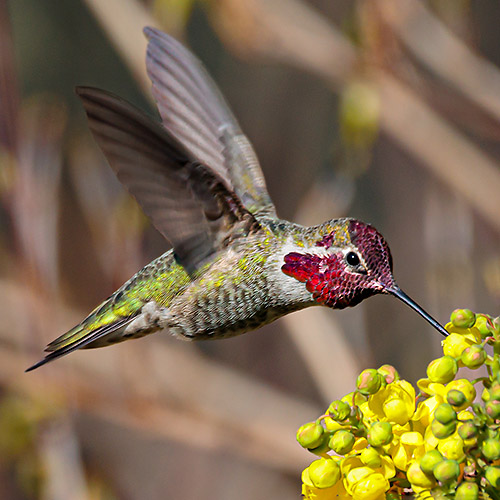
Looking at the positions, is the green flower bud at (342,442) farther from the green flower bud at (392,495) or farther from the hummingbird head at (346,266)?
the hummingbird head at (346,266)

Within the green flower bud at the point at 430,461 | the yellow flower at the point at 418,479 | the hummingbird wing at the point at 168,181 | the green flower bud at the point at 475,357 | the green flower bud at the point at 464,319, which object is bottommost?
the yellow flower at the point at 418,479

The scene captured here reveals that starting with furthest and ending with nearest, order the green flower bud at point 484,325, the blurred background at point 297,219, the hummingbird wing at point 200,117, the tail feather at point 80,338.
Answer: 1. the blurred background at point 297,219
2. the hummingbird wing at point 200,117
3. the tail feather at point 80,338
4. the green flower bud at point 484,325

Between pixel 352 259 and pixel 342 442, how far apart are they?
81 cm

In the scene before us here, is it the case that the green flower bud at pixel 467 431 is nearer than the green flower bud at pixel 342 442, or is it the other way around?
the green flower bud at pixel 467 431

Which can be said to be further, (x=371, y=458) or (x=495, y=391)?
(x=371, y=458)

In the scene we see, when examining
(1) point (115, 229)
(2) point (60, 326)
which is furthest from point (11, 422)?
(1) point (115, 229)

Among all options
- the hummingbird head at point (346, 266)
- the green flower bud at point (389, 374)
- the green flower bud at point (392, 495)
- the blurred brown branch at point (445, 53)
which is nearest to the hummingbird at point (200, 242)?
the hummingbird head at point (346, 266)

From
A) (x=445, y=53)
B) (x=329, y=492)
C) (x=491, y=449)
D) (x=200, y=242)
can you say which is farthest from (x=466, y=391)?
(x=445, y=53)

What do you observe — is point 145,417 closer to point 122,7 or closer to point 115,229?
point 115,229

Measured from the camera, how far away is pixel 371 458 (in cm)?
149

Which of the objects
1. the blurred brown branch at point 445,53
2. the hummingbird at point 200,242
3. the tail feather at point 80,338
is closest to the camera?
the hummingbird at point 200,242

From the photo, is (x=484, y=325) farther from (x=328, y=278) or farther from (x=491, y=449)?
(x=328, y=278)

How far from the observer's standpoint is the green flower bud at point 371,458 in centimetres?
149

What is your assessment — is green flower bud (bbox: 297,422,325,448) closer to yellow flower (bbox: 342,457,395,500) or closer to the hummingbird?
yellow flower (bbox: 342,457,395,500)
